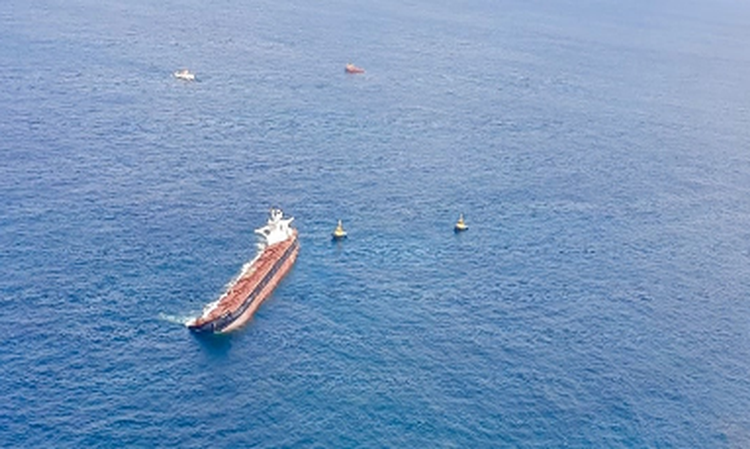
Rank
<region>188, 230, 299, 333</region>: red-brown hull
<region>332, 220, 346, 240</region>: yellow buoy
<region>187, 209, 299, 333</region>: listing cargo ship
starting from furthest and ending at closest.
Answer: <region>332, 220, 346, 240</region>: yellow buoy, <region>187, 209, 299, 333</region>: listing cargo ship, <region>188, 230, 299, 333</region>: red-brown hull

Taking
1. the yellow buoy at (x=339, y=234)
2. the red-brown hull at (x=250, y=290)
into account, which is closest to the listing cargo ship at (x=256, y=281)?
the red-brown hull at (x=250, y=290)

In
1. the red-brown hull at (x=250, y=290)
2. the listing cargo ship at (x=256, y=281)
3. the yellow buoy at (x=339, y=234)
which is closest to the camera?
the red-brown hull at (x=250, y=290)

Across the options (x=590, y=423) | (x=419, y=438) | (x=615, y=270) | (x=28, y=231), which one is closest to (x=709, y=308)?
(x=615, y=270)

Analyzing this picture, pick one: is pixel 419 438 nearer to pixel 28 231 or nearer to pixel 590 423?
pixel 590 423

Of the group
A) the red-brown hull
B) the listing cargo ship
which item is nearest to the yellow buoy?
the listing cargo ship

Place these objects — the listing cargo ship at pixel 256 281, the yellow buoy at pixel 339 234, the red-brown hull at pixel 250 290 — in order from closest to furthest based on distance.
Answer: the red-brown hull at pixel 250 290
the listing cargo ship at pixel 256 281
the yellow buoy at pixel 339 234

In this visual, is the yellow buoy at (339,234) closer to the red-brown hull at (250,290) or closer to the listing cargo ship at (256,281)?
the listing cargo ship at (256,281)

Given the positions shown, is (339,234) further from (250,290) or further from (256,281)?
(250,290)

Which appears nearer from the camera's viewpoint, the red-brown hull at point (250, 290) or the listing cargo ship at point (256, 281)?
the red-brown hull at point (250, 290)

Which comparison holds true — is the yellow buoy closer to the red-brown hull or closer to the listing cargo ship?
the listing cargo ship

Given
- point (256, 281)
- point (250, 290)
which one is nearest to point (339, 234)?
point (256, 281)
